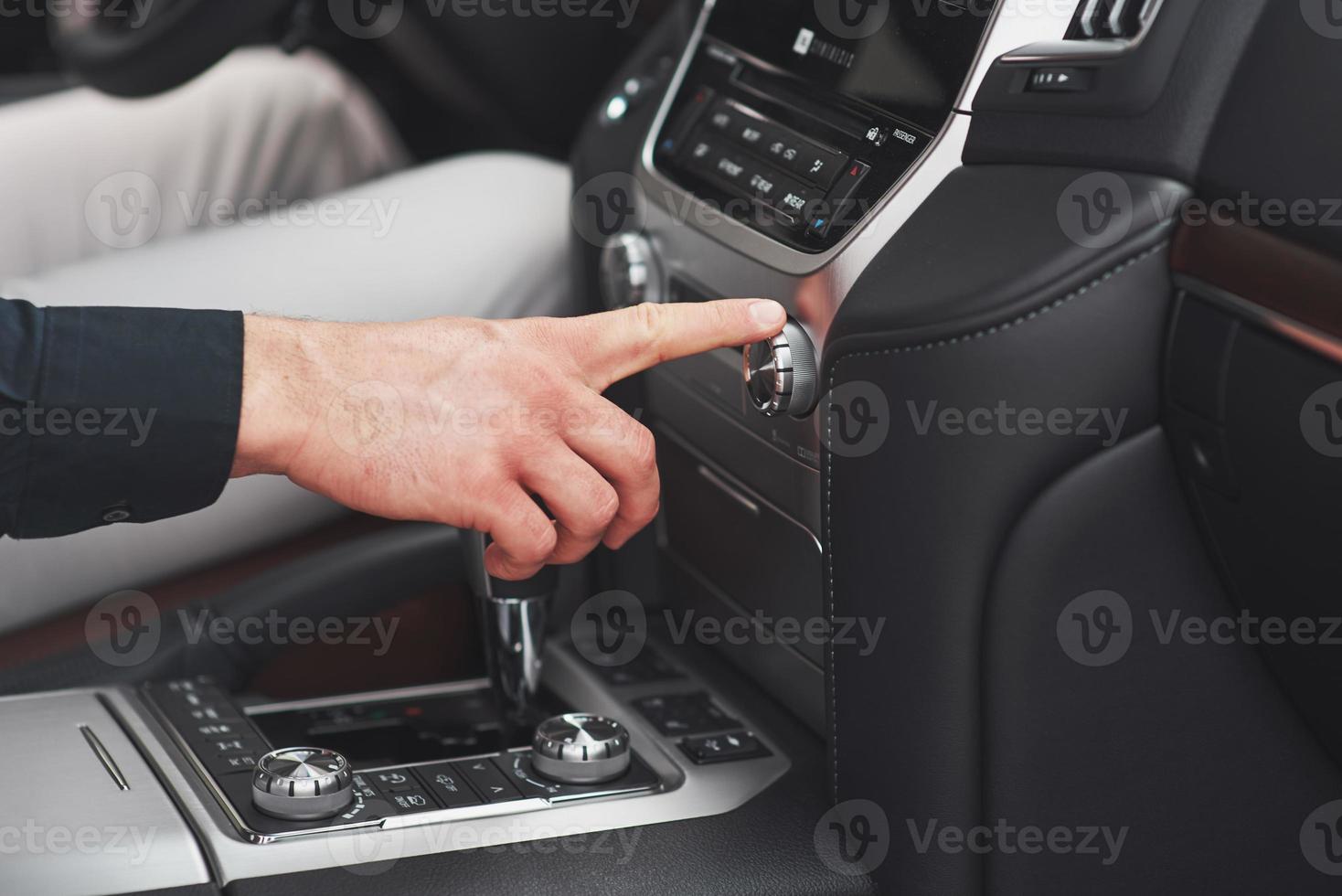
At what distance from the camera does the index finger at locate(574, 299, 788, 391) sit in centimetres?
67

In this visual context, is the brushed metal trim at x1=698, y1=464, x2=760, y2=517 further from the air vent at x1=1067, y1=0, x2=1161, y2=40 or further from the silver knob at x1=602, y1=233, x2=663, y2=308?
the air vent at x1=1067, y1=0, x2=1161, y2=40

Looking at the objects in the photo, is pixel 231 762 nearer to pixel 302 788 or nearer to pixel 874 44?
pixel 302 788

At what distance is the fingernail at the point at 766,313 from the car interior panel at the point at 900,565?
0.06 feet

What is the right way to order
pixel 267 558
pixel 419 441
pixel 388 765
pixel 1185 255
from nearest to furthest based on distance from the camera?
pixel 1185 255 < pixel 419 441 < pixel 388 765 < pixel 267 558

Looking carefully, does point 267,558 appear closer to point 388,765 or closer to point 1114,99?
point 388,765

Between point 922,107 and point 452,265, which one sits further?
point 452,265

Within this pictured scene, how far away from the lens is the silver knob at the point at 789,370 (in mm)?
688

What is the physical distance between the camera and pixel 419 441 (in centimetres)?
65

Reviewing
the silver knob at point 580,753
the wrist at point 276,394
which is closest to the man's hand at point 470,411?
the wrist at point 276,394

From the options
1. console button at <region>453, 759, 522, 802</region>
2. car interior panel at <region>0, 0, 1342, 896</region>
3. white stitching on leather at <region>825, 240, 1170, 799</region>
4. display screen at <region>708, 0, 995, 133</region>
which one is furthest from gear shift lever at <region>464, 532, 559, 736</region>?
display screen at <region>708, 0, 995, 133</region>

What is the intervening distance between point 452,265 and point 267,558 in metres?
0.25

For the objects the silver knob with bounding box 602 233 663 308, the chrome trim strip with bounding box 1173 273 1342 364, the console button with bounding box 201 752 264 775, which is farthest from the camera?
the silver knob with bounding box 602 233 663 308

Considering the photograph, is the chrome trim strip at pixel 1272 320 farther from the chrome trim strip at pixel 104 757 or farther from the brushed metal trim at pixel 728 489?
the chrome trim strip at pixel 104 757

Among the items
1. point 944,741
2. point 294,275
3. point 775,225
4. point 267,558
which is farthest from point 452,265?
point 944,741
